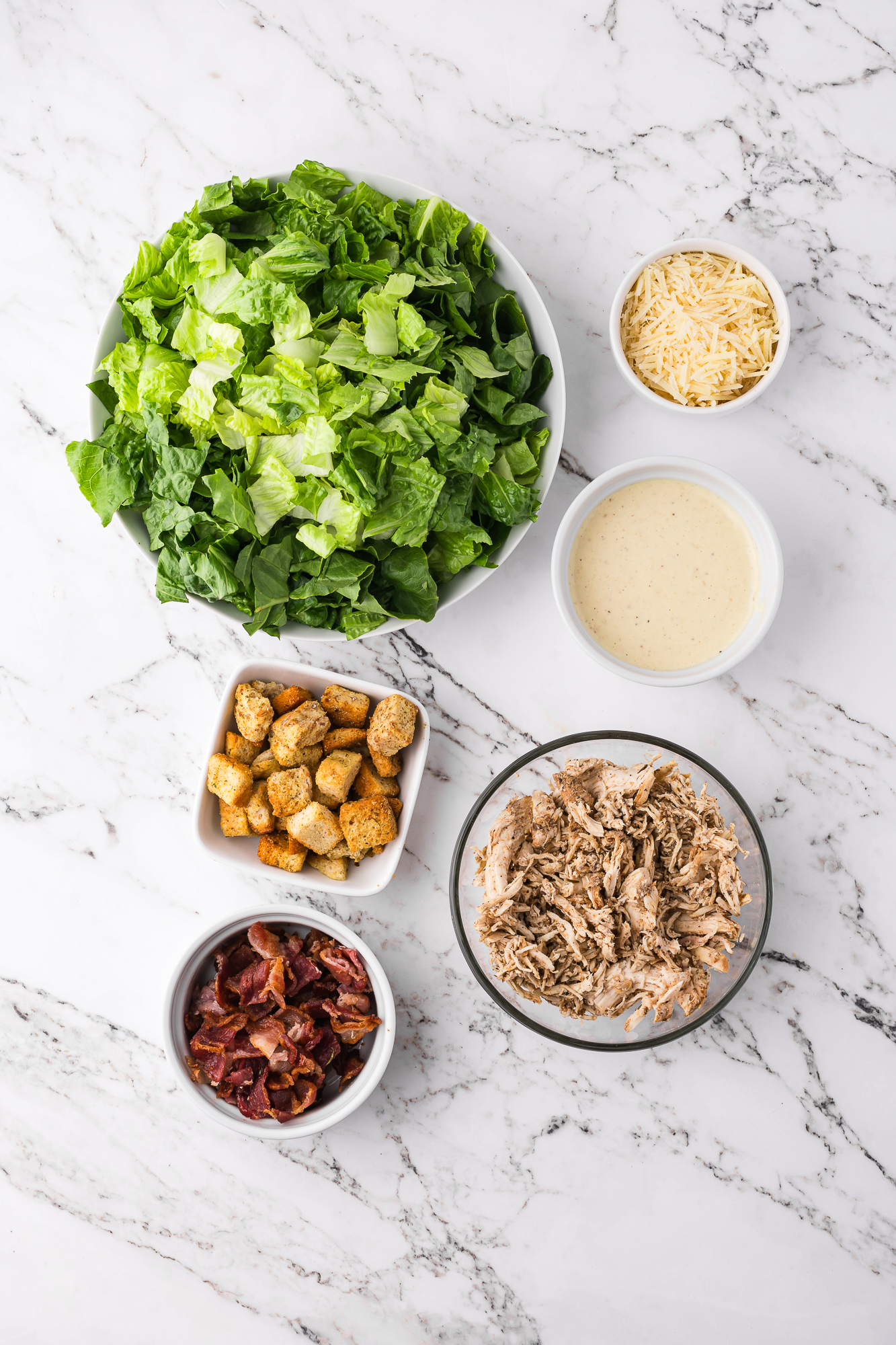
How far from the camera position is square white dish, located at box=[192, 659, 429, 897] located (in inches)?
81.6

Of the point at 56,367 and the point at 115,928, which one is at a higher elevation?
the point at 56,367

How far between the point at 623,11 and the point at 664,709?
177cm

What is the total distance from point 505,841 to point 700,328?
1.27m

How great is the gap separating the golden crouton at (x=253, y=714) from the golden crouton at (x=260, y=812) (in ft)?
0.40

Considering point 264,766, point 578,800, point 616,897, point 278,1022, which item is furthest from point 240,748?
point 616,897

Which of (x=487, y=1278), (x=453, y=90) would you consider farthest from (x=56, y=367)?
(x=487, y=1278)

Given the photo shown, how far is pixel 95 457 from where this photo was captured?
77.0 inches

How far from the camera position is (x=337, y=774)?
80.7 inches

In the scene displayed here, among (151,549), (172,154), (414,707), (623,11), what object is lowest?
(414,707)

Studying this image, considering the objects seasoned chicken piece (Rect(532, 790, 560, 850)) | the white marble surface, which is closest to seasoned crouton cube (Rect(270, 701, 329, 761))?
the white marble surface

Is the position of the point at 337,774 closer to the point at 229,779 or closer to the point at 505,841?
the point at 229,779

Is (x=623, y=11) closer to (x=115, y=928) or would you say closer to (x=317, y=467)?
(x=317, y=467)

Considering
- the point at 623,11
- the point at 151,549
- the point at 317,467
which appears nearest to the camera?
the point at 317,467

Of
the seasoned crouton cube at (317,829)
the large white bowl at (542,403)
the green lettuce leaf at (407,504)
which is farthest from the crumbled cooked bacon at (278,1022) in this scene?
the green lettuce leaf at (407,504)
